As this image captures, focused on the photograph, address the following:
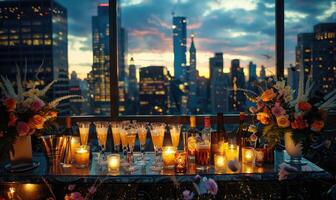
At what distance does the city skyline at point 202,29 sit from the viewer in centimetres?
360

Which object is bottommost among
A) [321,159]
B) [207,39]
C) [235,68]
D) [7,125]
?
[321,159]

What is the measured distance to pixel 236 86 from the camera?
3.51m

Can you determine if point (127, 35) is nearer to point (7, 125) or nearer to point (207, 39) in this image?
point (207, 39)

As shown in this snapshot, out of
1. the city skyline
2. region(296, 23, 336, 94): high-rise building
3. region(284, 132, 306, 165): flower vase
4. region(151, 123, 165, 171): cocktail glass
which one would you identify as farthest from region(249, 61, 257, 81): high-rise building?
region(151, 123, 165, 171): cocktail glass

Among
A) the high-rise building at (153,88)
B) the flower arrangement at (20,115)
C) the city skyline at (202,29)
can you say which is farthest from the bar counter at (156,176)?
the city skyline at (202,29)

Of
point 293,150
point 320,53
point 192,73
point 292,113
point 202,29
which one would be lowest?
point 293,150

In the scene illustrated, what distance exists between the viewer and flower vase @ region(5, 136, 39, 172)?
220 centimetres

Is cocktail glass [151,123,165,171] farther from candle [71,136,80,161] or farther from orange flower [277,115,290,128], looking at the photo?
orange flower [277,115,290,128]

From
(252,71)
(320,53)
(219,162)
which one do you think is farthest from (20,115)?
(320,53)

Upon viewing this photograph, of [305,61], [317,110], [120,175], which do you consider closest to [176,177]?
[120,175]

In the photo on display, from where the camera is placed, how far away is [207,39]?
3857 mm

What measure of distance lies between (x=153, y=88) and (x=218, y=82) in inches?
26.8

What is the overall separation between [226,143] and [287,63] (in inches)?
59.6

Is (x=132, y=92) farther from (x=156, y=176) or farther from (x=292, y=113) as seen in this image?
(x=292, y=113)
